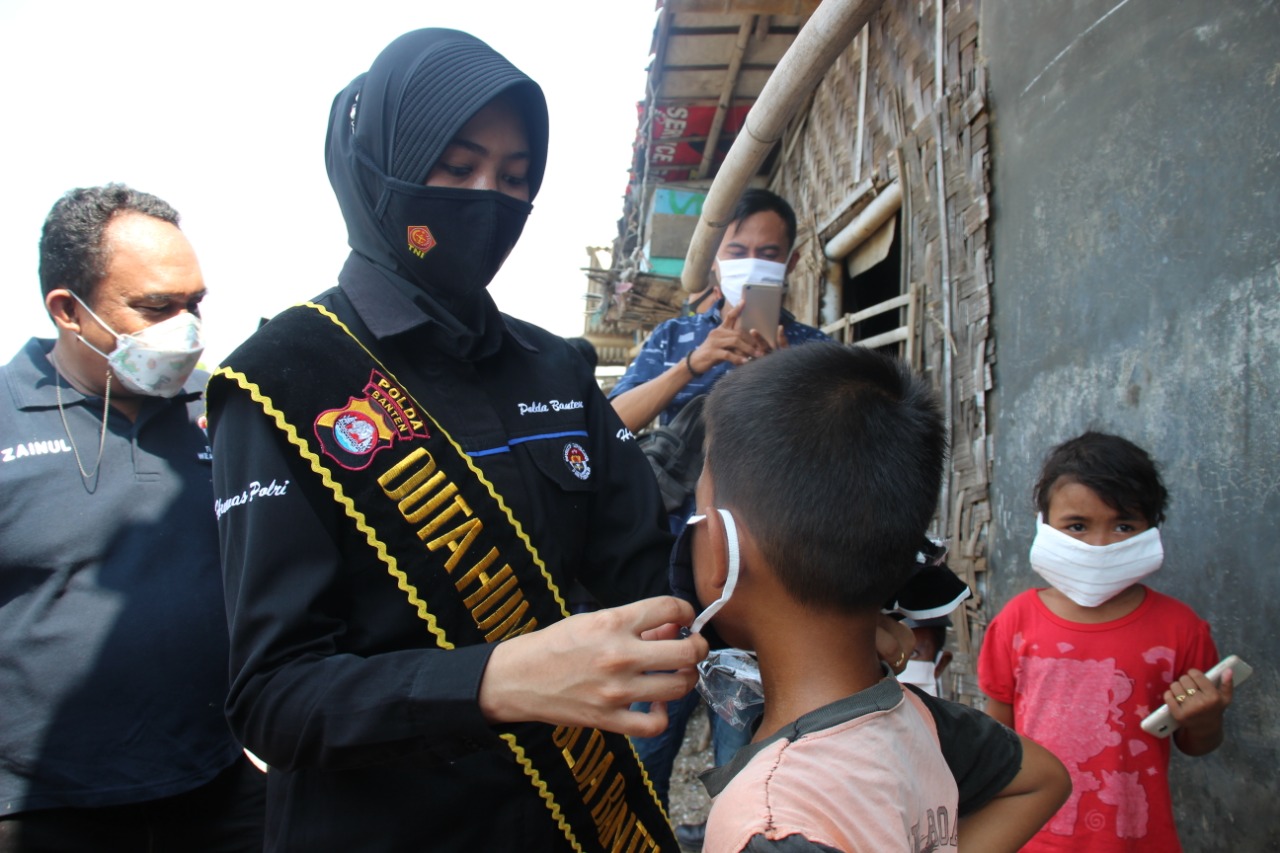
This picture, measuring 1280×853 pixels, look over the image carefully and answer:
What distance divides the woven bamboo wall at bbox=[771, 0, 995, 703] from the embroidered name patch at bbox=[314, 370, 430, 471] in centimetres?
269

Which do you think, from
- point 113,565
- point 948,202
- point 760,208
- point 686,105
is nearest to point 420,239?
point 113,565

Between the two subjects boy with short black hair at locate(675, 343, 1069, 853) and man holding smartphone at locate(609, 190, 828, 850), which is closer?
boy with short black hair at locate(675, 343, 1069, 853)

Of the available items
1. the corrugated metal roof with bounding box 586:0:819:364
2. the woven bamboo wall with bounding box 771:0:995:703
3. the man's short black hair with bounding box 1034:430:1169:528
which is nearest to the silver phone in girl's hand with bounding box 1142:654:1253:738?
the man's short black hair with bounding box 1034:430:1169:528

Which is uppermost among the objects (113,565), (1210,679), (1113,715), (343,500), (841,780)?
(343,500)

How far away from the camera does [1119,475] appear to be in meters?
2.14

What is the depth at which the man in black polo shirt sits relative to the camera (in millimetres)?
1803

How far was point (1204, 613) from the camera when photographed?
2201mm

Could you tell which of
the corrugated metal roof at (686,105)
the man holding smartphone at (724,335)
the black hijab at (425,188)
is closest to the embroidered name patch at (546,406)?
the black hijab at (425,188)

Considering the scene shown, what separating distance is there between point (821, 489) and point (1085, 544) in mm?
1394

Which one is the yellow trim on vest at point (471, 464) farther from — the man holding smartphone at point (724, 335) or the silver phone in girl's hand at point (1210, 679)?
the silver phone in girl's hand at point (1210, 679)

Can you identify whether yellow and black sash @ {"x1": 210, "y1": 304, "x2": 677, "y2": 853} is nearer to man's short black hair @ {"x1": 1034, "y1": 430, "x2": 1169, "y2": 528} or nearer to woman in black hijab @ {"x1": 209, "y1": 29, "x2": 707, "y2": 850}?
woman in black hijab @ {"x1": 209, "y1": 29, "x2": 707, "y2": 850}

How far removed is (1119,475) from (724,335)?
119 cm

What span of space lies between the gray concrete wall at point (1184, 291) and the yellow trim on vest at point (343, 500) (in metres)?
1.98

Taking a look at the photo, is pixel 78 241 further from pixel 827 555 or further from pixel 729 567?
pixel 827 555
